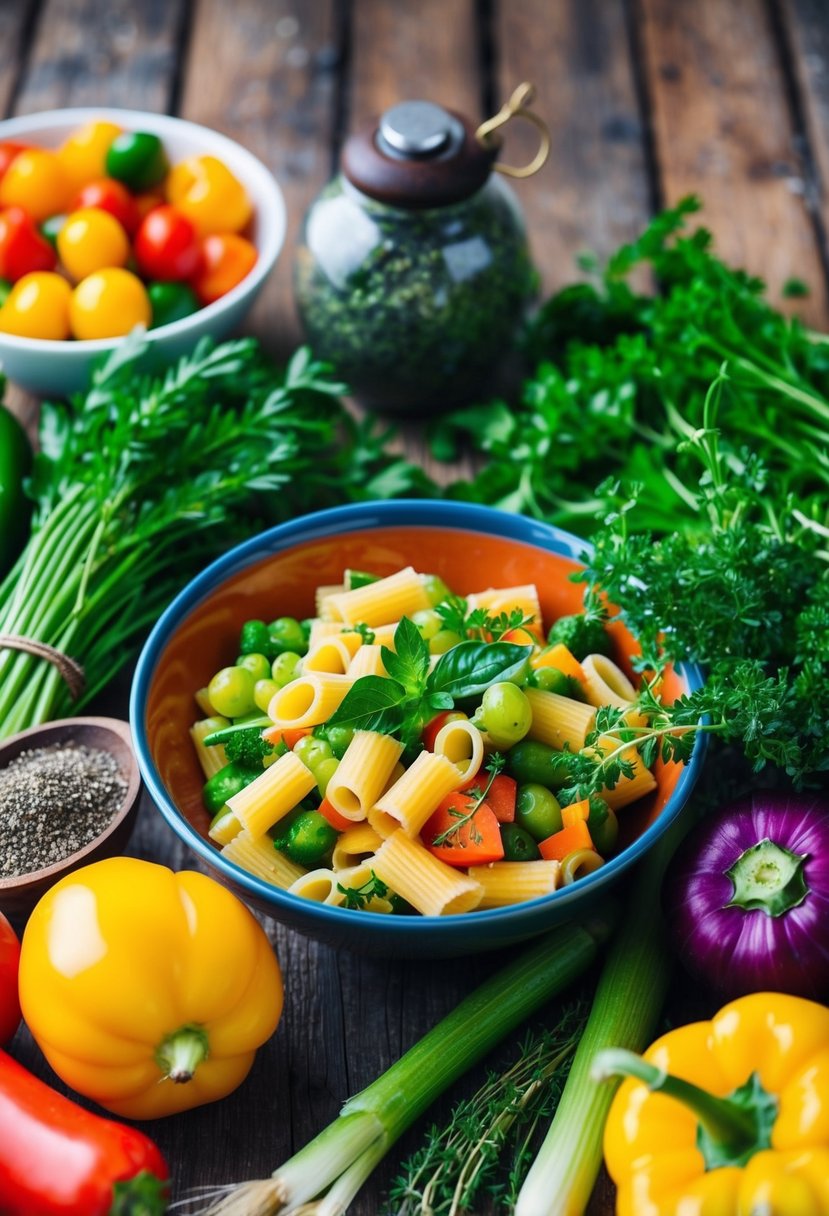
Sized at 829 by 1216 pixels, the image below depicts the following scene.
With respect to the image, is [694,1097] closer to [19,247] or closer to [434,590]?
[434,590]

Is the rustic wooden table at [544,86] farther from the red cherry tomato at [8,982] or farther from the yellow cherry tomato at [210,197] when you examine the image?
the red cherry tomato at [8,982]

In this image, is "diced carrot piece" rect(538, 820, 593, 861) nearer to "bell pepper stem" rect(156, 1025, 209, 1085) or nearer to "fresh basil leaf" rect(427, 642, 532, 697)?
"fresh basil leaf" rect(427, 642, 532, 697)

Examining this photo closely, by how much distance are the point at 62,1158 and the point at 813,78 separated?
11.3 feet

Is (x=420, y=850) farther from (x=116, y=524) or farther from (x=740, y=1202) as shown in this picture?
(x=116, y=524)

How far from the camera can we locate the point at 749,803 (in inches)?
71.6

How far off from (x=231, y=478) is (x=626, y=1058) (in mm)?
1290

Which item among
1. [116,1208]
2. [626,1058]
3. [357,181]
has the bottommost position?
[116,1208]

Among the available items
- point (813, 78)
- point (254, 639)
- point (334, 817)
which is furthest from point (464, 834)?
point (813, 78)

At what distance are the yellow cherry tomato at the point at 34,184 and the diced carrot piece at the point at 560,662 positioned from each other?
1.68m

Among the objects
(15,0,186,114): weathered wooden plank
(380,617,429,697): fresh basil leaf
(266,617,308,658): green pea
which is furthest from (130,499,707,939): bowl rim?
(15,0,186,114): weathered wooden plank

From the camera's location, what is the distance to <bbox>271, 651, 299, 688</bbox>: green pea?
6.47 feet

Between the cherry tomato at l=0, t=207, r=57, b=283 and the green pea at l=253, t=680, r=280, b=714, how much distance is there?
129cm

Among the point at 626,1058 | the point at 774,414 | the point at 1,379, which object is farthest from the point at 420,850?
the point at 1,379

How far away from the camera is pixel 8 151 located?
2.93 meters
